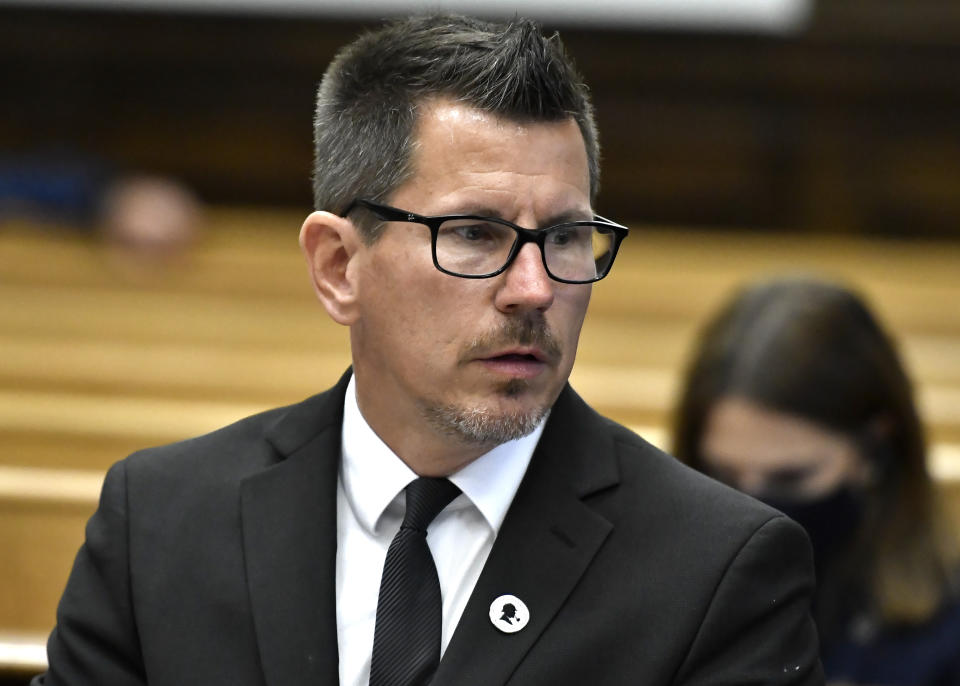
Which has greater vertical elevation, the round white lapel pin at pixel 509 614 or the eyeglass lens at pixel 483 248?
the eyeglass lens at pixel 483 248

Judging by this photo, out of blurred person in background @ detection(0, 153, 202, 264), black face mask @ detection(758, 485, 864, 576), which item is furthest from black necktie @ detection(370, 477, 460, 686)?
blurred person in background @ detection(0, 153, 202, 264)

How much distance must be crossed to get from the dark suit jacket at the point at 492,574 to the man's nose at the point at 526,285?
17cm

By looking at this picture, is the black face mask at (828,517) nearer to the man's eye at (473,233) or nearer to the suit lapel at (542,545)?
the suit lapel at (542,545)

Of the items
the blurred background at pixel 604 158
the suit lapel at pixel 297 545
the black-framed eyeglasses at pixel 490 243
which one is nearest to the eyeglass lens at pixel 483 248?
the black-framed eyeglasses at pixel 490 243

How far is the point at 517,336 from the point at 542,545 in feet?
0.54

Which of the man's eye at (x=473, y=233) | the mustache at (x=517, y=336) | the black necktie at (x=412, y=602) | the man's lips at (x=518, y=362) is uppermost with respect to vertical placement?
the man's eye at (x=473, y=233)

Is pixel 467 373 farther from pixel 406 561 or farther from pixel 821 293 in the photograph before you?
pixel 821 293

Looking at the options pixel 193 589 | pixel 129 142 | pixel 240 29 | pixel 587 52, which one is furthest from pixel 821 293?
pixel 129 142

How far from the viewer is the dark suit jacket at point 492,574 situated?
91 centimetres

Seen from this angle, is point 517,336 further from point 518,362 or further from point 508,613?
point 508,613

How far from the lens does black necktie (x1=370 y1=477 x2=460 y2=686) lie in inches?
36.8

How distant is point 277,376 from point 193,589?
6.23ft

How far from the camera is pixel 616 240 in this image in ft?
3.17

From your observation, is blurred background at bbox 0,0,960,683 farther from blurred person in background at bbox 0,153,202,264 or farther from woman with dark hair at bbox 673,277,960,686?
woman with dark hair at bbox 673,277,960,686
